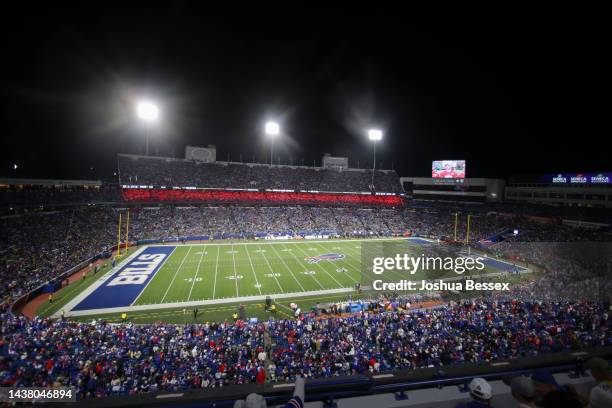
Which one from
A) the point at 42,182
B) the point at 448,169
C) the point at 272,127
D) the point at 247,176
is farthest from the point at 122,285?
the point at 448,169

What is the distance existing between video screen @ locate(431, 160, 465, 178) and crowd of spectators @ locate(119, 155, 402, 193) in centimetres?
928

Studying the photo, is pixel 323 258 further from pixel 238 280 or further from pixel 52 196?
pixel 52 196

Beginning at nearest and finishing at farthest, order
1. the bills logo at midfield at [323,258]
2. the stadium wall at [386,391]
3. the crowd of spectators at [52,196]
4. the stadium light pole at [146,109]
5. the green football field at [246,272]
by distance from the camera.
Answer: the stadium wall at [386,391], the green football field at [246,272], the crowd of spectators at [52,196], the bills logo at midfield at [323,258], the stadium light pole at [146,109]

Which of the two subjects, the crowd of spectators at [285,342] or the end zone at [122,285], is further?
the end zone at [122,285]

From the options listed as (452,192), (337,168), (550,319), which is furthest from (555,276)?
(337,168)

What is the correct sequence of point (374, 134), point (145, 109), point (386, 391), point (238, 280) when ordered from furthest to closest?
point (374, 134) → point (145, 109) → point (238, 280) → point (386, 391)

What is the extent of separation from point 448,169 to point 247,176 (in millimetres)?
40099

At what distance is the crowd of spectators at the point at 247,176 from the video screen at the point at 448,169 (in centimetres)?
928

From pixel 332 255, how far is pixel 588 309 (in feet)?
75.8

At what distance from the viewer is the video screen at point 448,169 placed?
5919cm

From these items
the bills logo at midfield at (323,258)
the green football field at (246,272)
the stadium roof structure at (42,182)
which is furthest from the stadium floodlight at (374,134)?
the stadium roof structure at (42,182)

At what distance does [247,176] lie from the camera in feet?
200

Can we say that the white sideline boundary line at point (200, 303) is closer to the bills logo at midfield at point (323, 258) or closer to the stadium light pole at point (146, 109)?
the bills logo at midfield at point (323, 258)

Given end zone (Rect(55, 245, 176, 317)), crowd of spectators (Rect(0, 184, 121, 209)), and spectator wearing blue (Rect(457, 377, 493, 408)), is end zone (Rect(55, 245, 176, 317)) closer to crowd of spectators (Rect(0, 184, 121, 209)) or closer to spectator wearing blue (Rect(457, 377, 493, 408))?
crowd of spectators (Rect(0, 184, 121, 209))
